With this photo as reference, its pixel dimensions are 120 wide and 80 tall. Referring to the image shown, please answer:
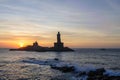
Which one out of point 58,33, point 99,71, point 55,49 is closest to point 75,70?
point 99,71

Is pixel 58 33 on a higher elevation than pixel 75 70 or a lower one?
higher

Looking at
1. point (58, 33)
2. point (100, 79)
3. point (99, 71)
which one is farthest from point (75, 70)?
point (58, 33)

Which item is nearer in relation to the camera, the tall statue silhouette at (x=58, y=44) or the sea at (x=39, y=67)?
the sea at (x=39, y=67)

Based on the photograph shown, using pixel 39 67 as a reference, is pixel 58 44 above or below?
above

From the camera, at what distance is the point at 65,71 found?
35.6 meters

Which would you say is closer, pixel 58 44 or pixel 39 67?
pixel 39 67

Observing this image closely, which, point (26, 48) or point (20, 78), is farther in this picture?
point (26, 48)

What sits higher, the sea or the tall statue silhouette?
the tall statue silhouette

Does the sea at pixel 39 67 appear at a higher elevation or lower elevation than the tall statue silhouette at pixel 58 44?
lower

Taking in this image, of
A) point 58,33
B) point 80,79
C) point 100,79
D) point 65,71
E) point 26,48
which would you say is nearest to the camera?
point 100,79

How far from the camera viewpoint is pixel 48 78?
2898cm

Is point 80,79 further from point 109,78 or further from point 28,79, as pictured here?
point 28,79

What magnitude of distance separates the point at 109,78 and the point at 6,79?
39.8 ft

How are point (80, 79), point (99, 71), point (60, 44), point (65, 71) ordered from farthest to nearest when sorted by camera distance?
1. point (60, 44)
2. point (65, 71)
3. point (99, 71)
4. point (80, 79)
